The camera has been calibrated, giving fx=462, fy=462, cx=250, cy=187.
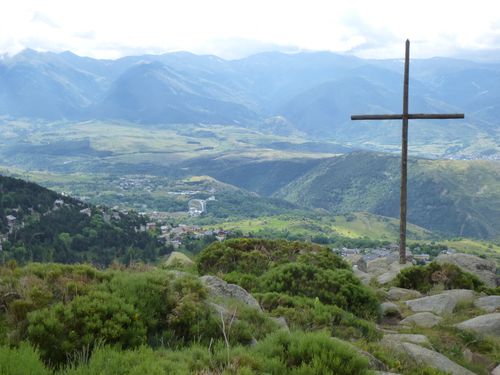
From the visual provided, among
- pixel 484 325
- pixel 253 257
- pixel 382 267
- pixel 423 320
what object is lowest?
pixel 382 267

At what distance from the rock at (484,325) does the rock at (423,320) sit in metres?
0.63

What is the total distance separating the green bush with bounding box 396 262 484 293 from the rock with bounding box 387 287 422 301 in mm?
979

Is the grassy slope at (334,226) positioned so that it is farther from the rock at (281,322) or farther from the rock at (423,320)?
the rock at (281,322)

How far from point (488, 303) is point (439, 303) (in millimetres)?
1534

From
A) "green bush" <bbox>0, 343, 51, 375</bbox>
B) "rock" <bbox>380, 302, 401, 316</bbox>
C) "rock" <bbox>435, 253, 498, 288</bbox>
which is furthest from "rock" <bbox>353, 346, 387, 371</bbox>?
"rock" <bbox>435, 253, 498, 288</bbox>

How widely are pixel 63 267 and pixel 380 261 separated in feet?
64.3

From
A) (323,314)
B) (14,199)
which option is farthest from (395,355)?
(14,199)

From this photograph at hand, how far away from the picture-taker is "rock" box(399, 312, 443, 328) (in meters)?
11.3

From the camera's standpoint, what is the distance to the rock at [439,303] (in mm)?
12742

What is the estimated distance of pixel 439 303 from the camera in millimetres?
13039

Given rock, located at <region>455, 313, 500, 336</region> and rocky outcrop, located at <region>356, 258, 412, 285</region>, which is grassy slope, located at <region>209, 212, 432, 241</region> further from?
rock, located at <region>455, 313, 500, 336</region>

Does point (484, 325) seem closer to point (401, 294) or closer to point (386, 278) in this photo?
point (401, 294)

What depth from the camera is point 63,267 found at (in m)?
8.85

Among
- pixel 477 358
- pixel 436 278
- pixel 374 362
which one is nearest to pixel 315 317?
pixel 374 362
